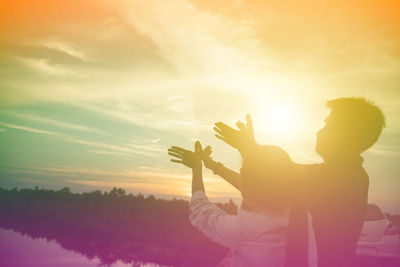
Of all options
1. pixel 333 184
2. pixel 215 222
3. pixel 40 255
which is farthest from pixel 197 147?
pixel 40 255

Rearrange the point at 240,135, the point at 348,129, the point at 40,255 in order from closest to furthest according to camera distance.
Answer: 1. the point at 240,135
2. the point at 348,129
3. the point at 40,255

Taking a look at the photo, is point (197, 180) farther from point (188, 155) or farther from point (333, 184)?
point (333, 184)

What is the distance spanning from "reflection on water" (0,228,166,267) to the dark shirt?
13022 mm

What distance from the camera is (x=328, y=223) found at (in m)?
1.87

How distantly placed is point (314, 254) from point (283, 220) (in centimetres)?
30

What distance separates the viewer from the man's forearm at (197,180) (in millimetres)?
2076

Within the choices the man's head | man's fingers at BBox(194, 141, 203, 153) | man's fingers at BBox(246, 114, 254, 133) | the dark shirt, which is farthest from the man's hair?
man's fingers at BBox(194, 141, 203, 153)

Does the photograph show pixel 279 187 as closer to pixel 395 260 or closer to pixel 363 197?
pixel 363 197

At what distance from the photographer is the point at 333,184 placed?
1889 mm

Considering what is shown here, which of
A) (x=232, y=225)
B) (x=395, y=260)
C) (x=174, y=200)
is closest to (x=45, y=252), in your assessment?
(x=395, y=260)

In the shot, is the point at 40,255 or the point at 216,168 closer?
the point at 216,168

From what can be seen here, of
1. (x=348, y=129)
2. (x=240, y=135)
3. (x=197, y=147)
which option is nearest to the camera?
(x=240, y=135)

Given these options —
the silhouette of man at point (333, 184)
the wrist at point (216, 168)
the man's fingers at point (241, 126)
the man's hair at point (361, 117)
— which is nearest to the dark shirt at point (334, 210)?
the silhouette of man at point (333, 184)

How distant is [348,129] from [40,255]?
16.5m
